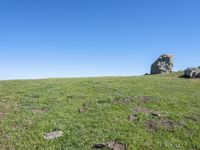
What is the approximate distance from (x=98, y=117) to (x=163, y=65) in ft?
152

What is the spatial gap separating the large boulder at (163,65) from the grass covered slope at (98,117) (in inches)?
1265

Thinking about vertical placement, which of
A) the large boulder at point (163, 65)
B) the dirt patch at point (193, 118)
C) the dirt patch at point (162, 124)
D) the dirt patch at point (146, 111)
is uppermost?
the large boulder at point (163, 65)

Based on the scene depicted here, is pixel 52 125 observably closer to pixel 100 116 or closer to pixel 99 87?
pixel 100 116

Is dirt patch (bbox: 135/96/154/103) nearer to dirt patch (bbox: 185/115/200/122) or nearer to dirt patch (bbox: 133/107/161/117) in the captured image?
dirt patch (bbox: 133/107/161/117)

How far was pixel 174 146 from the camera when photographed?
1802 cm

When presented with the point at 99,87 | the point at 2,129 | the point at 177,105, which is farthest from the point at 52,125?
the point at 99,87

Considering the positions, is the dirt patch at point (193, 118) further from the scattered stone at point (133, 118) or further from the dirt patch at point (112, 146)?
the dirt patch at point (112, 146)

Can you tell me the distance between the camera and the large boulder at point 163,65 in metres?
65.0

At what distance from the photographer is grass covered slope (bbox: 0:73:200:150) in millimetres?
18156

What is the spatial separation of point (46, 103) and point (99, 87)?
8772 mm

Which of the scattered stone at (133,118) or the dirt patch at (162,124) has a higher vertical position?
the scattered stone at (133,118)

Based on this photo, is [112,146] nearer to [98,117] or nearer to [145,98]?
[98,117]

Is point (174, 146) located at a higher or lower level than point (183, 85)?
lower

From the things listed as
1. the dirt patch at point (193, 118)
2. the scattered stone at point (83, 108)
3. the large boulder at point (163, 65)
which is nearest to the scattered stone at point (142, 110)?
the dirt patch at point (193, 118)
